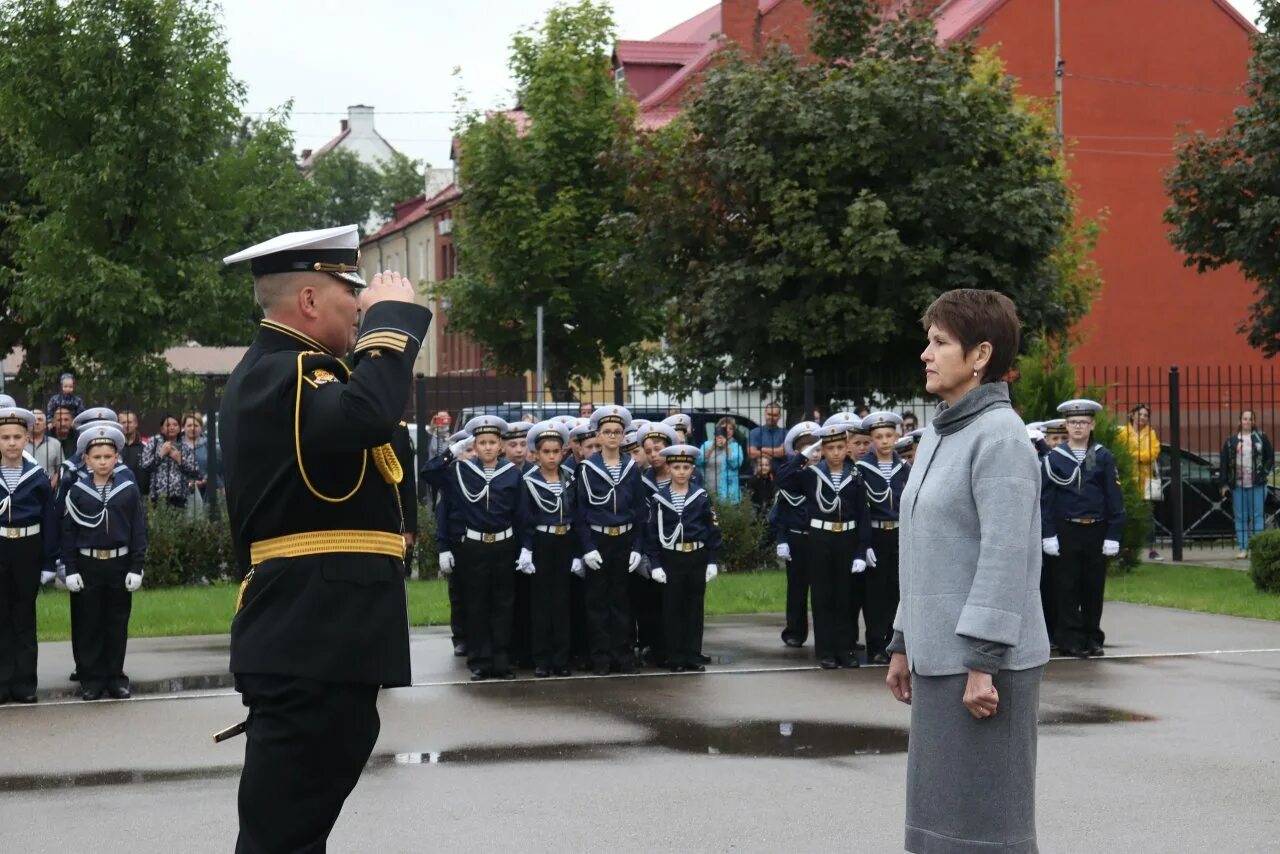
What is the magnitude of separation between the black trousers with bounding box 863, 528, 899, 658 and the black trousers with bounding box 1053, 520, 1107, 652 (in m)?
1.24

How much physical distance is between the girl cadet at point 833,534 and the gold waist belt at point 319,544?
8.38 metres

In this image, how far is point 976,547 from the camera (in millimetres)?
4762

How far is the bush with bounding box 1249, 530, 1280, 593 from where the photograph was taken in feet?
54.8

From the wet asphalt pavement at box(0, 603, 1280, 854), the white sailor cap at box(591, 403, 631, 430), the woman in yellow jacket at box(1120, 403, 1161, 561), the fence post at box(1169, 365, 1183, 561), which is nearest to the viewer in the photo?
the wet asphalt pavement at box(0, 603, 1280, 854)

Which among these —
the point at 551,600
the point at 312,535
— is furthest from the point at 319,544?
the point at 551,600

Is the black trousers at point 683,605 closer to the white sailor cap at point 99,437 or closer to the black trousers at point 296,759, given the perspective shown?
the white sailor cap at point 99,437

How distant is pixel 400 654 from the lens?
443 cm

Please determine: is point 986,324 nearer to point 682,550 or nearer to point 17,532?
point 682,550

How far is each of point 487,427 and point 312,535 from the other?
813 centimetres

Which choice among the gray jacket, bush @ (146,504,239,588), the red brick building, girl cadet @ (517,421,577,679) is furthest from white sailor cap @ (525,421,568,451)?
the red brick building

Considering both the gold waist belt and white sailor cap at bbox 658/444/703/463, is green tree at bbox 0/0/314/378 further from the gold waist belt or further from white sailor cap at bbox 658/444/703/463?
the gold waist belt

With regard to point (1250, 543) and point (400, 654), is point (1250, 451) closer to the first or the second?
point (1250, 543)

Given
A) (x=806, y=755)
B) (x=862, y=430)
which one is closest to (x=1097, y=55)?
(x=862, y=430)

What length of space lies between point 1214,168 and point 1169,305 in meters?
17.6
